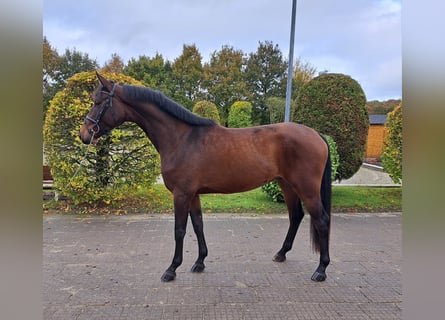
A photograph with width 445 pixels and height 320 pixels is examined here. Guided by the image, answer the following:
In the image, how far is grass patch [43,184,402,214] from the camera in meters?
6.02

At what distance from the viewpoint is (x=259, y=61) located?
27.9 m

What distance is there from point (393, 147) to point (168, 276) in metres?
5.66

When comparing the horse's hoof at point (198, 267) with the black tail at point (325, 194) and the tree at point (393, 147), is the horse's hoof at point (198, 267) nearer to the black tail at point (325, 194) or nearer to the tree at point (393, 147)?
the black tail at point (325, 194)

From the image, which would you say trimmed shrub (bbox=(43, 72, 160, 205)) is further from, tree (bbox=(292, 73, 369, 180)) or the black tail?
tree (bbox=(292, 73, 369, 180))

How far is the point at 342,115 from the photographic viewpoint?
6523mm

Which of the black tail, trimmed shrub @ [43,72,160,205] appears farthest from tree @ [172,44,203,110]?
the black tail

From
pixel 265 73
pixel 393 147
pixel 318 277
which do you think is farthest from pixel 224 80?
pixel 318 277

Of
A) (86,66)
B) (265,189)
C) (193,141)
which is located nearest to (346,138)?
(265,189)

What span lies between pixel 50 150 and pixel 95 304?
389 cm

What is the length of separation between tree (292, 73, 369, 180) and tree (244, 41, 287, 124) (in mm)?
18981

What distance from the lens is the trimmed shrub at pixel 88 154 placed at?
5.56 metres

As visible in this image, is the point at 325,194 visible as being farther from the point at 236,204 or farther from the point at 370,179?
the point at 370,179

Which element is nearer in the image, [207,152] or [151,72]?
[207,152]
